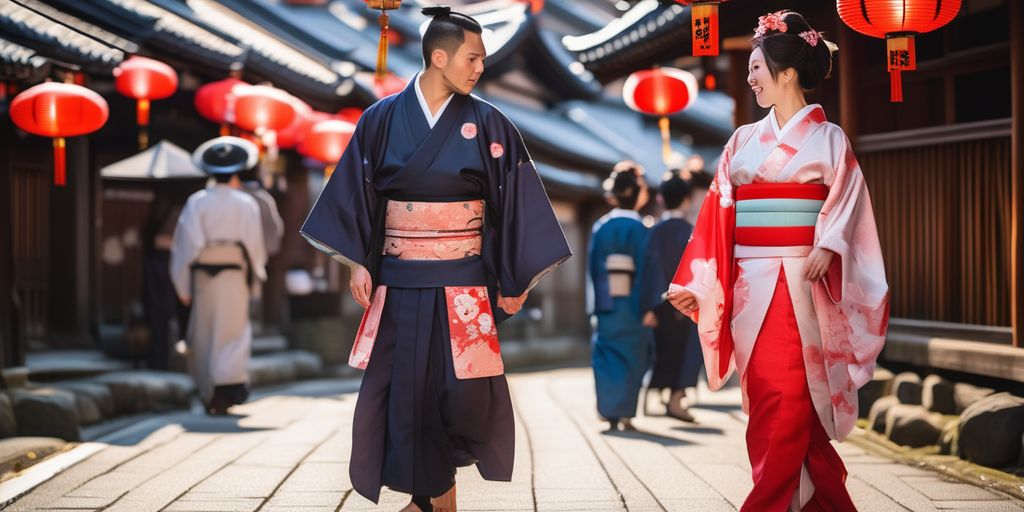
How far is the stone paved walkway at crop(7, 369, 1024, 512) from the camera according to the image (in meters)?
5.76

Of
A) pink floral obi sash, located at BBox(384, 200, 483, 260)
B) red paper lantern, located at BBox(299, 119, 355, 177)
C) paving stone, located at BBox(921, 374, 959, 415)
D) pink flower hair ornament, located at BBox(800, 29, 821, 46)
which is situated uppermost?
red paper lantern, located at BBox(299, 119, 355, 177)

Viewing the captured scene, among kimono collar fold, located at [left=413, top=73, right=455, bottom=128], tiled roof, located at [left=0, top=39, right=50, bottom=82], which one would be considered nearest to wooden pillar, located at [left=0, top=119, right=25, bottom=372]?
tiled roof, located at [left=0, top=39, right=50, bottom=82]

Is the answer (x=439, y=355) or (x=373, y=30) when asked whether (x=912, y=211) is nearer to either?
(x=439, y=355)

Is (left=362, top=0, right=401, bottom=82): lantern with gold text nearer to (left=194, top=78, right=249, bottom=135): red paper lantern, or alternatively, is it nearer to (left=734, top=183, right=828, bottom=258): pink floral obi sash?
(left=734, top=183, right=828, bottom=258): pink floral obi sash

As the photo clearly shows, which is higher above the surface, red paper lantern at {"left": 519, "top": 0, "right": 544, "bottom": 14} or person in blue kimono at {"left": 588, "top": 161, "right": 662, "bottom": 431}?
red paper lantern at {"left": 519, "top": 0, "right": 544, "bottom": 14}

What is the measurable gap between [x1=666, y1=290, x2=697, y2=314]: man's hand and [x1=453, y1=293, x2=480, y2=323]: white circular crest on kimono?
820mm

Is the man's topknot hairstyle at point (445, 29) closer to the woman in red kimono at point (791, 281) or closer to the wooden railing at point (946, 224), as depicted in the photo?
the woman in red kimono at point (791, 281)

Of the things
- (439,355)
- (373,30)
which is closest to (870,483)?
(439,355)

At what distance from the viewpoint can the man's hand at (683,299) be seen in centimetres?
511

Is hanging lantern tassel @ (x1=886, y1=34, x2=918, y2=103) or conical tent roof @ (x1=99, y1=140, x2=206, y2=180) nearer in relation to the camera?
hanging lantern tassel @ (x1=886, y1=34, x2=918, y2=103)

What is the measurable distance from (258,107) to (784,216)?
8.56m

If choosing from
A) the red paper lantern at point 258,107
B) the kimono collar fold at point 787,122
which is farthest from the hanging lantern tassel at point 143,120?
the kimono collar fold at point 787,122

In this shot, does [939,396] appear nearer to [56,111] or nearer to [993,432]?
[993,432]

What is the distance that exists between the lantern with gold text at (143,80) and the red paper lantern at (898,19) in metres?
7.18
